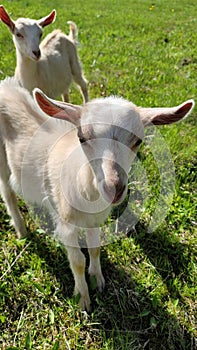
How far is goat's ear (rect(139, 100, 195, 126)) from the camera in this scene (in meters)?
2.07

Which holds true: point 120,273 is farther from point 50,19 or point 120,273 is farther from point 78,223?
point 50,19

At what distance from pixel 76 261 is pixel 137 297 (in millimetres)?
638

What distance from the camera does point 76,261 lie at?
2.86m

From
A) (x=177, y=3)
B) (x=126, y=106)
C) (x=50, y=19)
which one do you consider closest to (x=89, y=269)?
(x=126, y=106)

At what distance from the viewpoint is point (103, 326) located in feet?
9.43

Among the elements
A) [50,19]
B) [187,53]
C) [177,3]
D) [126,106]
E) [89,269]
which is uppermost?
[126,106]

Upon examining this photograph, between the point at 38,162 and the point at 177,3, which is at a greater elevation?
the point at 38,162

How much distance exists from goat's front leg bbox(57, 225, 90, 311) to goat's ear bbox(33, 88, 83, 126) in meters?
0.91

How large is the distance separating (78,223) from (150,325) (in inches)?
39.3

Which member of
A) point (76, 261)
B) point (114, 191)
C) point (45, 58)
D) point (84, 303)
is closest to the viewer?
point (114, 191)

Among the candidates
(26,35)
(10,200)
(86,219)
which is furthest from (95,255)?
(26,35)

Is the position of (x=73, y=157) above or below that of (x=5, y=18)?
below

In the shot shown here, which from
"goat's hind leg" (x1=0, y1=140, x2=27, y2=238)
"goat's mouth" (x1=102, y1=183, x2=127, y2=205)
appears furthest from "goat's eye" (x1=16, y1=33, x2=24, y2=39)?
"goat's mouth" (x1=102, y1=183, x2=127, y2=205)

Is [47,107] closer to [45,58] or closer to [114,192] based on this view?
[114,192]
